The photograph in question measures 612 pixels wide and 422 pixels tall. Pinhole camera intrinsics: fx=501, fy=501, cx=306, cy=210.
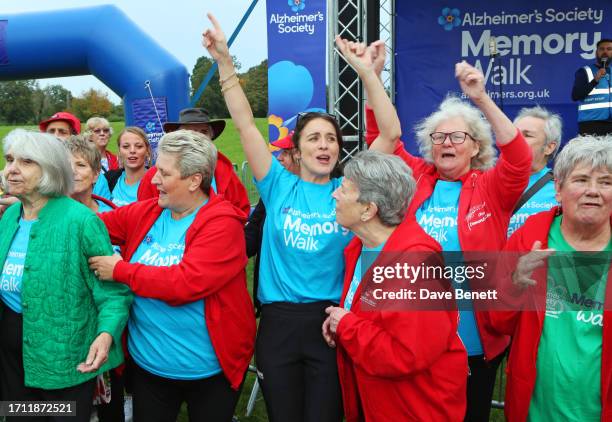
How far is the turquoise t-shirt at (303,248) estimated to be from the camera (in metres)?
2.13

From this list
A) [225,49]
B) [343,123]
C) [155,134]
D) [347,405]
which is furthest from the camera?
[155,134]

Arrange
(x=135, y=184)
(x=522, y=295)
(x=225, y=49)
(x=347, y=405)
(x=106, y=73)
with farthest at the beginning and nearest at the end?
1. (x=106, y=73)
2. (x=135, y=184)
3. (x=225, y=49)
4. (x=347, y=405)
5. (x=522, y=295)

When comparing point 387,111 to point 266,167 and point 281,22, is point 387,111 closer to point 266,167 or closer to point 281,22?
point 266,167

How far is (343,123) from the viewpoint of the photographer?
5.40m

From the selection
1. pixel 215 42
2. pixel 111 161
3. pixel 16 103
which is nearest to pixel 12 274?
pixel 215 42

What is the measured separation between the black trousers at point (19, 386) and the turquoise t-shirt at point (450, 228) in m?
1.58

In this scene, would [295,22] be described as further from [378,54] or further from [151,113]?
[378,54]

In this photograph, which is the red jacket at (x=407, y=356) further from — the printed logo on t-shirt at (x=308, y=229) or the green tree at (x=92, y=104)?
the green tree at (x=92, y=104)

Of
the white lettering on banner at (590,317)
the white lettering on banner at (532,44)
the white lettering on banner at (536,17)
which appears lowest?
the white lettering on banner at (590,317)


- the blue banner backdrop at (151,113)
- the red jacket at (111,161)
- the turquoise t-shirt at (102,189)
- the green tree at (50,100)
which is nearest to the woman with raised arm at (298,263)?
the turquoise t-shirt at (102,189)

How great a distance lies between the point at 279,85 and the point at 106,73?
138 inches

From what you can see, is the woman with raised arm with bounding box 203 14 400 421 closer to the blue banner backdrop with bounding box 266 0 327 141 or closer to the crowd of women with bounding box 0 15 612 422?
the crowd of women with bounding box 0 15 612 422

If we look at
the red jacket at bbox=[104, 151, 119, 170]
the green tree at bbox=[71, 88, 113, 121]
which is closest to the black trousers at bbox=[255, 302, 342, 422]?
the red jacket at bbox=[104, 151, 119, 170]

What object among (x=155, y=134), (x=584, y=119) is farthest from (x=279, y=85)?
(x=584, y=119)
